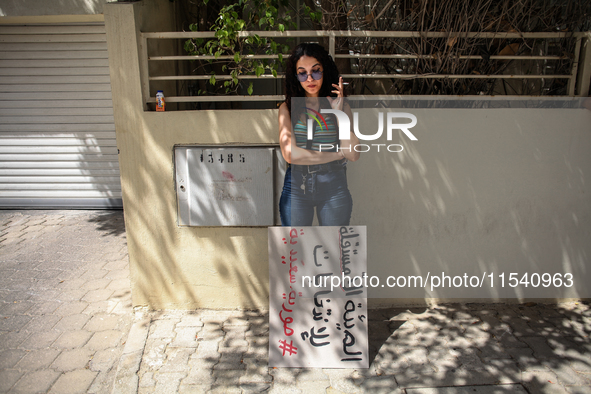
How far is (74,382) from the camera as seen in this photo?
3234 mm

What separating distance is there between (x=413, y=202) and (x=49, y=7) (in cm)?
559

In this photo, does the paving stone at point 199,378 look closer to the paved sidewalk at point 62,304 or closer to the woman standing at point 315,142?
the paved sidewalk at point 62,304

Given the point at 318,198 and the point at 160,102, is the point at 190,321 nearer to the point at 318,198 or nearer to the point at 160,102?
the point at 318,198

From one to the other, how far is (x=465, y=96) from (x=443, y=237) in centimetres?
135

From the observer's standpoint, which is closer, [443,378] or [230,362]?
[443,378]

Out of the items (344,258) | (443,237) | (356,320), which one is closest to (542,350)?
(443,237)

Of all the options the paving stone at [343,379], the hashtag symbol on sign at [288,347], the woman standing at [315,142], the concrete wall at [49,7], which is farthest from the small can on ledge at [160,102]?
the concrete wall at [49,7]

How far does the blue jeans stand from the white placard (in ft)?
0.42

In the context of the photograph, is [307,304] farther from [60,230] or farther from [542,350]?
[60,230]

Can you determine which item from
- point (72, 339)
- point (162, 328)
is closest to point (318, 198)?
point (162, 328)

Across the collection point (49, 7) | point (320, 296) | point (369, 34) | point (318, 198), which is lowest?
point (320, 296)

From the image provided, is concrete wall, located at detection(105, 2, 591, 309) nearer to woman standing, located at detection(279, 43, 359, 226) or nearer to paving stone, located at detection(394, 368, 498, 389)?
woman standing, located at detection(279, 43, 359, 226)

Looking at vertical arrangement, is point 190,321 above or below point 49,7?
below

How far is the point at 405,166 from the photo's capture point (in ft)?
12.9
